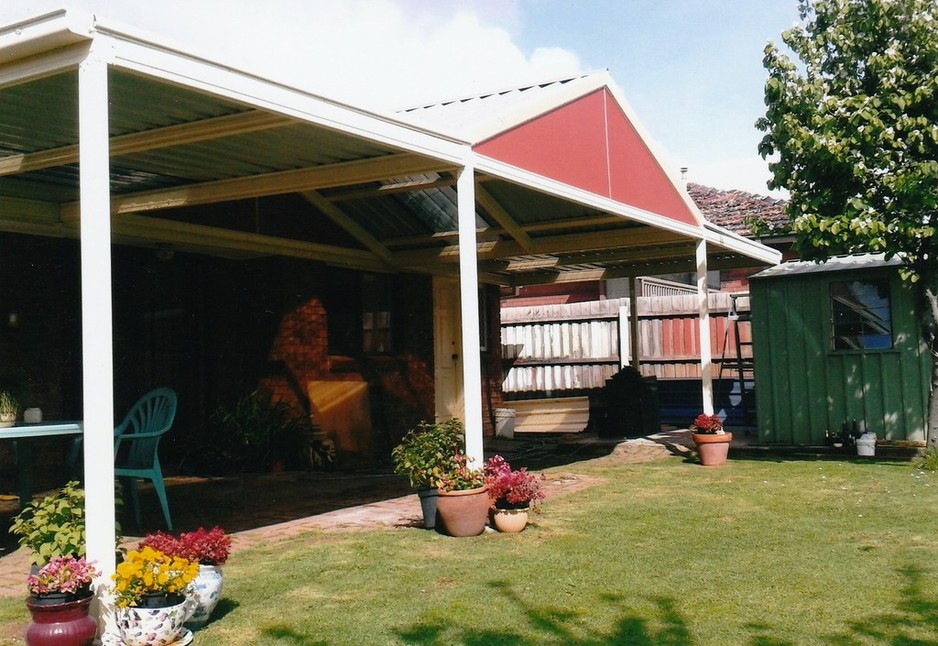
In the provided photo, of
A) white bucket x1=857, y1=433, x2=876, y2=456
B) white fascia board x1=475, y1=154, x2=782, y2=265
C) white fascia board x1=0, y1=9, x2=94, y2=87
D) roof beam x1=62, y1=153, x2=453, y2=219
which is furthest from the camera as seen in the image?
white bucket x1=857, y1=433, x2=876, y2=456

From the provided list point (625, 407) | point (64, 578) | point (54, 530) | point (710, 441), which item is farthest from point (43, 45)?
point (625, 407)

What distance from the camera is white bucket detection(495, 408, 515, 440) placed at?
595 inches

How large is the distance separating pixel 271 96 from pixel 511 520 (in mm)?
3432

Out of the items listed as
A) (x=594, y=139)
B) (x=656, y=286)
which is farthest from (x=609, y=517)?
(x=656, y=286)

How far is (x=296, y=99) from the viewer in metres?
5.68

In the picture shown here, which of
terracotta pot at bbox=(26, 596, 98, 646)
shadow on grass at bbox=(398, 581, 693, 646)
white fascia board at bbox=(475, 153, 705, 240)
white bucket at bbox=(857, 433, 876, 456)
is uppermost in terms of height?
white fascia board at bbox=(475, 153, 705, 240)

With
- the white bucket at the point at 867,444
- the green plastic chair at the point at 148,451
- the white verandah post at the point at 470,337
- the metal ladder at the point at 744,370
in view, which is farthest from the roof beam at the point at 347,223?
the white bucket at the point at 867,444

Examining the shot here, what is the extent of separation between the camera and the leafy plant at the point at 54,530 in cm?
436

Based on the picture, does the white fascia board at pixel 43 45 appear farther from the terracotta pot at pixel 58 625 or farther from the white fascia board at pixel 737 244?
the white fascia board at pixel 737 244

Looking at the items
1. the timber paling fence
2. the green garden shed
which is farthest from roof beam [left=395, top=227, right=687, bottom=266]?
the timber paling fence

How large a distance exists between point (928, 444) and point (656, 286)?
998 centimetres

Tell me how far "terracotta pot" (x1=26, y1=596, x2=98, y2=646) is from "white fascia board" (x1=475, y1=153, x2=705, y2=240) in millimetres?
4496

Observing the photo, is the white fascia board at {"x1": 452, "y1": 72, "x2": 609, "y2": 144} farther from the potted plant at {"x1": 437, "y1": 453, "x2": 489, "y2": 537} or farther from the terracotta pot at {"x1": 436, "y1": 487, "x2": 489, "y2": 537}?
the terracotta pot at {"x1": 436, "y1": 487, "x2": 489, "y2": 537}

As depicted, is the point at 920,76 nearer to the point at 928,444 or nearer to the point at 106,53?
the point at 928,444
